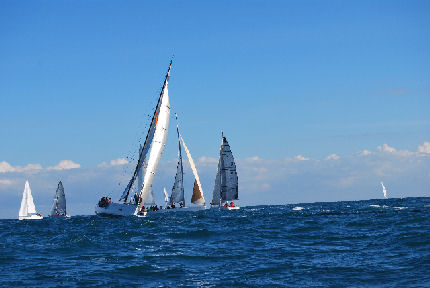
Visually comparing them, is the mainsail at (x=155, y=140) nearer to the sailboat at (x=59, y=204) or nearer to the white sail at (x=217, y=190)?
the white sail at (x=217, y=190)

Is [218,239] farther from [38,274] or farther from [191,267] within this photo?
[38,274]

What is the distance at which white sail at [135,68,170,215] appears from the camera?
65188 millimetres

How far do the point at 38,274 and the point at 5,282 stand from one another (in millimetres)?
1554

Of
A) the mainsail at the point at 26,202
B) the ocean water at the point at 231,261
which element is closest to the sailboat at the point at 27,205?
the mainsail at the point at 26,202

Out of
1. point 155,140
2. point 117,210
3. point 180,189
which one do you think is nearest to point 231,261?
point 117,210

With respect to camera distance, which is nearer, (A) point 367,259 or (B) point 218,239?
(A) point 367,259

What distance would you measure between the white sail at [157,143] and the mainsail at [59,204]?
67.9 m

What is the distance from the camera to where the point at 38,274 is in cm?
1845

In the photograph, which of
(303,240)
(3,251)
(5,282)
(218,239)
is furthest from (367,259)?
(3,251)

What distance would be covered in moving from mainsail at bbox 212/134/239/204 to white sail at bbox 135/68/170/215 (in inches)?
804

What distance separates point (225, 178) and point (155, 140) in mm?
26791

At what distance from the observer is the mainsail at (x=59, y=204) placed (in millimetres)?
127369

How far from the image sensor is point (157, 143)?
215 ft

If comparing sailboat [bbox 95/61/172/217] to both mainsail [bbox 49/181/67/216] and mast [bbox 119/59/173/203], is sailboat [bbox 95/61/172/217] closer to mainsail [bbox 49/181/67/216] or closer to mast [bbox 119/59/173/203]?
mast [bbox 119/59/173/203]
